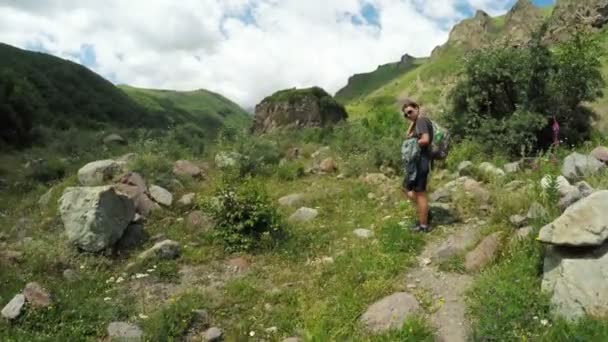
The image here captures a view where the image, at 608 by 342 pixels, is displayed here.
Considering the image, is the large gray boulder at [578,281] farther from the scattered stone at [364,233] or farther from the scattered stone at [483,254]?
the scattered stone at [364,233]

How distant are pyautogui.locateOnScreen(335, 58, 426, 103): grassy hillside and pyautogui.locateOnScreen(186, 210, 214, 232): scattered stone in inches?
5977

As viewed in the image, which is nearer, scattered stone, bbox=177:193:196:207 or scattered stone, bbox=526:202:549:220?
scattered stone, bbox=526:202:549:220

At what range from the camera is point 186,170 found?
1197 cm

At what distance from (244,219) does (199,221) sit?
1.13 m

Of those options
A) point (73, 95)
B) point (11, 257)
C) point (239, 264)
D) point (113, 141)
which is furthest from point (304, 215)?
point (73, 95)

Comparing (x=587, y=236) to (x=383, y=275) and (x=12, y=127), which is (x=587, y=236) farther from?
(x=12, y=127)

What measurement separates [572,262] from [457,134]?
8.21 metres

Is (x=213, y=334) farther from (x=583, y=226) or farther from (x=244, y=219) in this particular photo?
(x=583, y=226)

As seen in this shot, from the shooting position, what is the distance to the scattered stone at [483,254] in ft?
21.3

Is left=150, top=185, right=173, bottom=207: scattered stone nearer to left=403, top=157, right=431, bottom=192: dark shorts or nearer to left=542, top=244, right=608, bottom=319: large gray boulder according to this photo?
left=403, top=157, right=431, bottom=192: dark shorts

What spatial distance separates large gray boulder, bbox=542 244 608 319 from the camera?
495 centimetres

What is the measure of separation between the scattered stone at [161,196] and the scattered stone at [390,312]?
5.25 m

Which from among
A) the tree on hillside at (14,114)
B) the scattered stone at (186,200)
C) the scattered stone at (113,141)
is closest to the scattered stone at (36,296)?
the scattered stone at (186,200)

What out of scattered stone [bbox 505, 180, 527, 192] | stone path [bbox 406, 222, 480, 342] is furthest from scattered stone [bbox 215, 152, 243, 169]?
scattered stone [bbox 505, 180, 527, 192]
